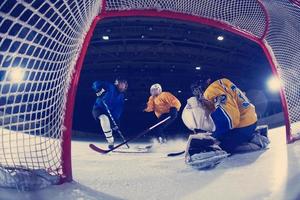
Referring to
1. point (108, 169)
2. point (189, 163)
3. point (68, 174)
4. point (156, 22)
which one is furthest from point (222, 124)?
point (156, 22)

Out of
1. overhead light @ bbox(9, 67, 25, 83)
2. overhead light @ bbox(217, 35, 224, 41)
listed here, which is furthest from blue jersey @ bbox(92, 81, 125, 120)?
overhead light @ bbox(217, 35, 224, 41)

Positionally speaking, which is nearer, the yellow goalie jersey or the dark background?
the yellow goalie jersey

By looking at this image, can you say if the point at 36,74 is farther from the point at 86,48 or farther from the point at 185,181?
the point at 185,181

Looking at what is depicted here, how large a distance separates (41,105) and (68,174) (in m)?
0.43

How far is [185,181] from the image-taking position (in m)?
1.64

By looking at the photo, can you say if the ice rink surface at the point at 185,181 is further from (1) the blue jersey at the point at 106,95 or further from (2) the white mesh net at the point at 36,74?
(1) the blue jersey at the point at 106,95

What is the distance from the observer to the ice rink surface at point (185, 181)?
1354 mm

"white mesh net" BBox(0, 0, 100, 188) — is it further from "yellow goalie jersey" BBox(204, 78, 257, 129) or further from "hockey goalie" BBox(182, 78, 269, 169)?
"yellow goalie jersey" BBox(204, 78, 257, 129)

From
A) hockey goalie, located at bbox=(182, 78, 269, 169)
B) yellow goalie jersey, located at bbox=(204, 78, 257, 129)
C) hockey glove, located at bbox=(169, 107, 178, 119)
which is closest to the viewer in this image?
hockey goalie, located at bbox=(182, 78, 269, 169)

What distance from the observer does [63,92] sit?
6.16 feet

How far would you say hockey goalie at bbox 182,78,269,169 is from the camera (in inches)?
77.7

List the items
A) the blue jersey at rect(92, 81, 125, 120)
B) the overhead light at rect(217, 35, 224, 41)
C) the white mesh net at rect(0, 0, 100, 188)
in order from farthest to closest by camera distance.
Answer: the overhead light at rect(217, 35, 224, 41), the blue jersey at rect(92, 81, 125, 120), the white mesh net at rect(0, 0, 100, 188)

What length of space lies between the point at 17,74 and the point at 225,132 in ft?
5.07

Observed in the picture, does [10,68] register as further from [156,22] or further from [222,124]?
[156,22]
